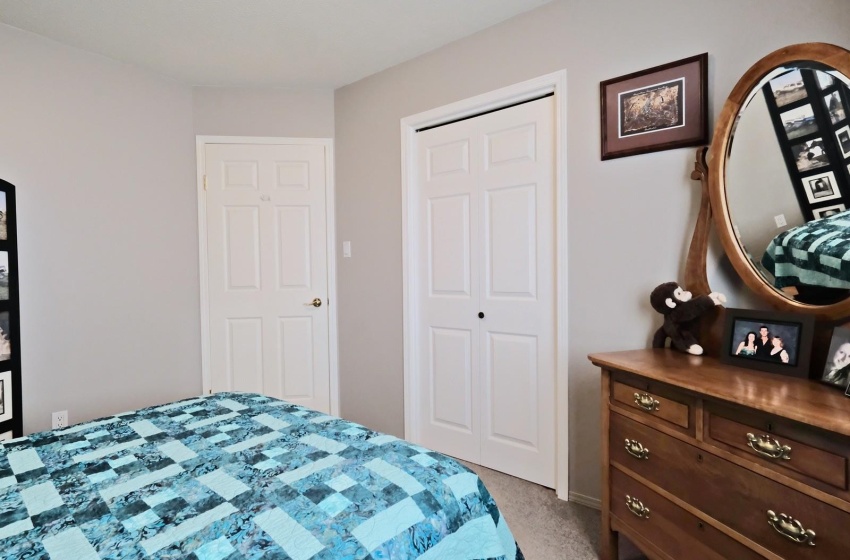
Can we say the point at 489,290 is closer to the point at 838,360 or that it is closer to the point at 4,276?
the point at 838,360

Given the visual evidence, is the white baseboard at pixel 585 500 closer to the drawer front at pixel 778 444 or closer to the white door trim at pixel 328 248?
the drawer front at pixel 778 444

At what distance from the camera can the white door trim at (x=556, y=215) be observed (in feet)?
6.98

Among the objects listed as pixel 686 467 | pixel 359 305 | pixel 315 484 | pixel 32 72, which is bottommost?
pixel 686 467

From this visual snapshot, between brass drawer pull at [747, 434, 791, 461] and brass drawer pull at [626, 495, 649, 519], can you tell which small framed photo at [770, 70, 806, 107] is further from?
brass drawer pull at [626, 495, 649, 519]

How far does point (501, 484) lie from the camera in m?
2.32

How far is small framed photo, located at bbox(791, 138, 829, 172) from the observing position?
1.38 metres

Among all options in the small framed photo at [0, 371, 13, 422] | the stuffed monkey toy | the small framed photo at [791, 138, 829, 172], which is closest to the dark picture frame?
the small framed photo at [791, 138, 829, 172]

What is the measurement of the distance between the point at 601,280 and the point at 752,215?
0.63 m

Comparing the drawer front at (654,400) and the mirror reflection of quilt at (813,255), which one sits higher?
the mirror reflection of quilt at (813,255)

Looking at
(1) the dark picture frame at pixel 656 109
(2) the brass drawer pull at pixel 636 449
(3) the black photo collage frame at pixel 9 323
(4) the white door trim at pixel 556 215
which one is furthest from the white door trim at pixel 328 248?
(2) the brass drawer pull at pixel 636 449

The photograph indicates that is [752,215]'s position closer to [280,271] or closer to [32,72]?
[280,271]

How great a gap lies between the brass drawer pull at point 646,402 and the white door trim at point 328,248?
7.19ft

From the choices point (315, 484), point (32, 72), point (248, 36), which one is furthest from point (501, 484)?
point (32, 72)

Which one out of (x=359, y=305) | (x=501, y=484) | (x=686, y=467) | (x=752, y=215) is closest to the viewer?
(x=686, y=467)
